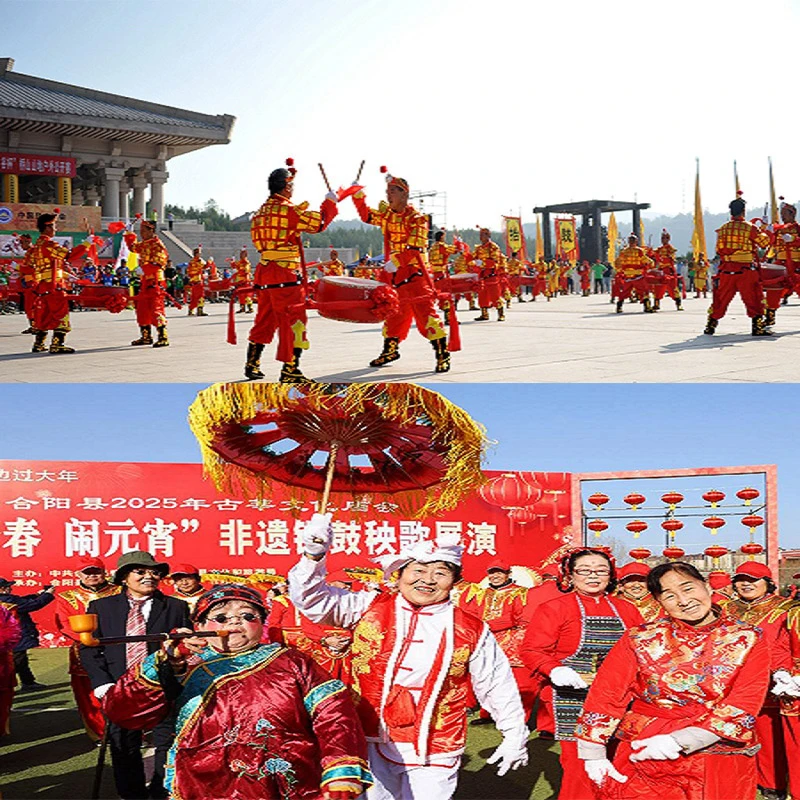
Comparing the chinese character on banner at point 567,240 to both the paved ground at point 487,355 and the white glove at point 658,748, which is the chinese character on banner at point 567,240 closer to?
the paved ground at point 487,355

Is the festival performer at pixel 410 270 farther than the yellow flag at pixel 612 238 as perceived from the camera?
No

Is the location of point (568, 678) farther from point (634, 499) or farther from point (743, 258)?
point (743, 258)

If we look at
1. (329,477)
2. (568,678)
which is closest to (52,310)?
(329,477)

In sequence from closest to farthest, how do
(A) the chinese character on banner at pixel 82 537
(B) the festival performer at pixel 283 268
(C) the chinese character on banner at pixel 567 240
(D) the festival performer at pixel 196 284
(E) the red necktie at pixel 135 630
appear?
(E) the red necktie at pixel 135 630 < (B) the festival performer at pixel 283 268 < (A) the chinese character on banner at pixel 82 537 < (D) the festival performer at pixel 196 284 < (C) the chinese character on banner at pixel 567 240

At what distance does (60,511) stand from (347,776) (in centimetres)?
343

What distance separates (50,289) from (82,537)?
7.84ft

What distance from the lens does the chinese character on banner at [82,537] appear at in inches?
218

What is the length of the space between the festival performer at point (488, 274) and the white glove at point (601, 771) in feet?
28.8

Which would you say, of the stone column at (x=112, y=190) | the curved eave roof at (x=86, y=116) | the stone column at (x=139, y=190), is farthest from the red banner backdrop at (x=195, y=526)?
the stone column at (x=139, y=190)

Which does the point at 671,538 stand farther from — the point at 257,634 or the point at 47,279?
the point at 47,279

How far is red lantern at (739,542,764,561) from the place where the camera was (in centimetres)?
439

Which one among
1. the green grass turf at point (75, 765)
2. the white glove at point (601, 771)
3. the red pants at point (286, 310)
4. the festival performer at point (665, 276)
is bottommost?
the green grass turf at point (75, 765)

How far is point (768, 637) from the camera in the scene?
339 centimetres

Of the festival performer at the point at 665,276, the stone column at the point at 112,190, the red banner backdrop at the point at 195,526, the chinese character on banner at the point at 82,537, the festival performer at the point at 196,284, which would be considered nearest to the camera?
the red banner backdrop at the point at 195,526
